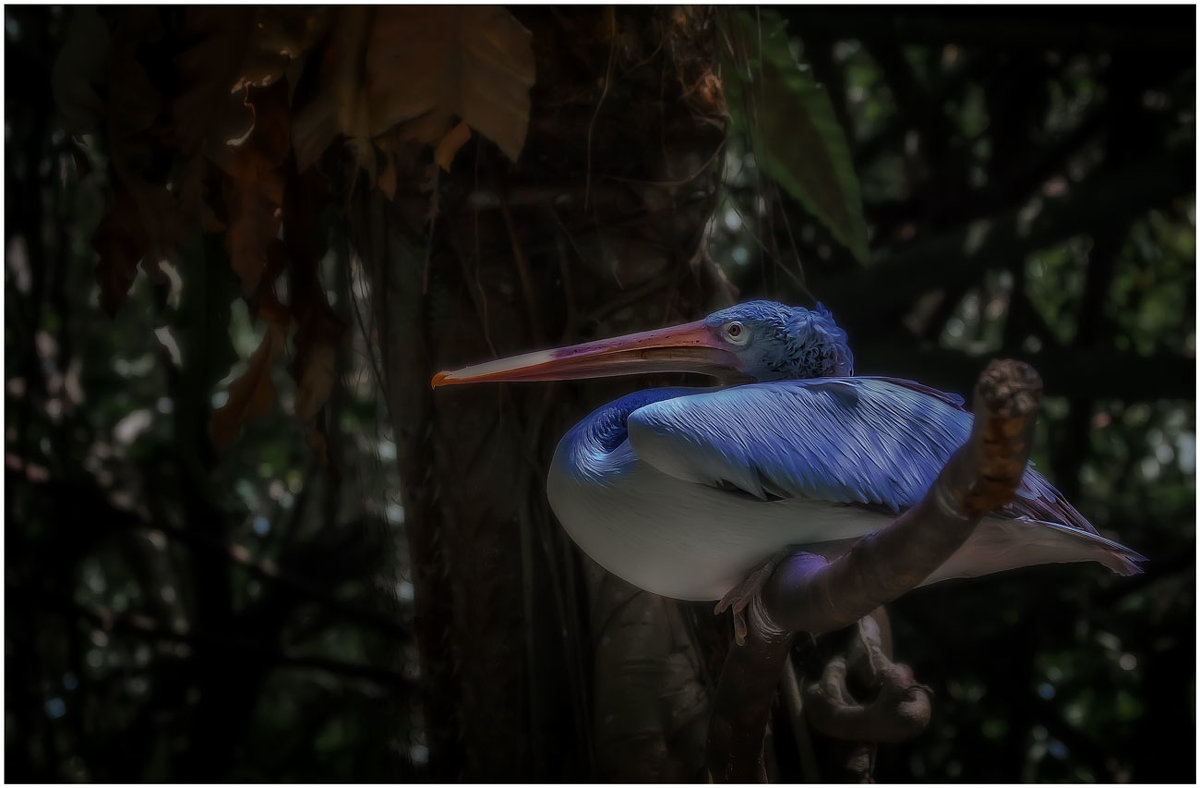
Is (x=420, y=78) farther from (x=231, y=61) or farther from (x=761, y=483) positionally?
(x=761, y=483)

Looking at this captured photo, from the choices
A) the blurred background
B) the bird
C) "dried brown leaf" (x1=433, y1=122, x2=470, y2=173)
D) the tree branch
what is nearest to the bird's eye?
the bird

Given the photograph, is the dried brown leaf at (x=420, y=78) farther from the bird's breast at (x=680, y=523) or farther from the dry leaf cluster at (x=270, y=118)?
the bird's breast at (x=680, y=523)

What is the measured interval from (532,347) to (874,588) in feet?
3.28

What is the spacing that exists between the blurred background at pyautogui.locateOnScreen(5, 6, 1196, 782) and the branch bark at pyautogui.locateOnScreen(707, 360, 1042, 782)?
13.8 inches

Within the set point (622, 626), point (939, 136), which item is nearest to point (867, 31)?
point (939, 136)

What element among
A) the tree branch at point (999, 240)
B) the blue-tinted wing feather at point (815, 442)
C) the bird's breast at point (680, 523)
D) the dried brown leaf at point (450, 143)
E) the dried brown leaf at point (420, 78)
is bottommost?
the bird's breast at point (680, 523)

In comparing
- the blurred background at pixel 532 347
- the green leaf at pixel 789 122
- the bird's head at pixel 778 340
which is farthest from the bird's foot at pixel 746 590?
the green leaf at pixel 789 122

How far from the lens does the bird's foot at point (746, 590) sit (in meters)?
1.43

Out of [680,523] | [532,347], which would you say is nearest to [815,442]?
[680,523]

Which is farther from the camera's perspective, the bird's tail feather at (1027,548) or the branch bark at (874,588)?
the bird's tail feather at (1027,548)

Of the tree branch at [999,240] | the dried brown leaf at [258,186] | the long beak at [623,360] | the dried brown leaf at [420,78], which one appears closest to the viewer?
the long beak at [623,360]

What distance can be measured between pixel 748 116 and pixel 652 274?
0.36 m

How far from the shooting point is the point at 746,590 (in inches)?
57.0

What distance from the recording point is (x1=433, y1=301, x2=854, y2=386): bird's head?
160 cm
